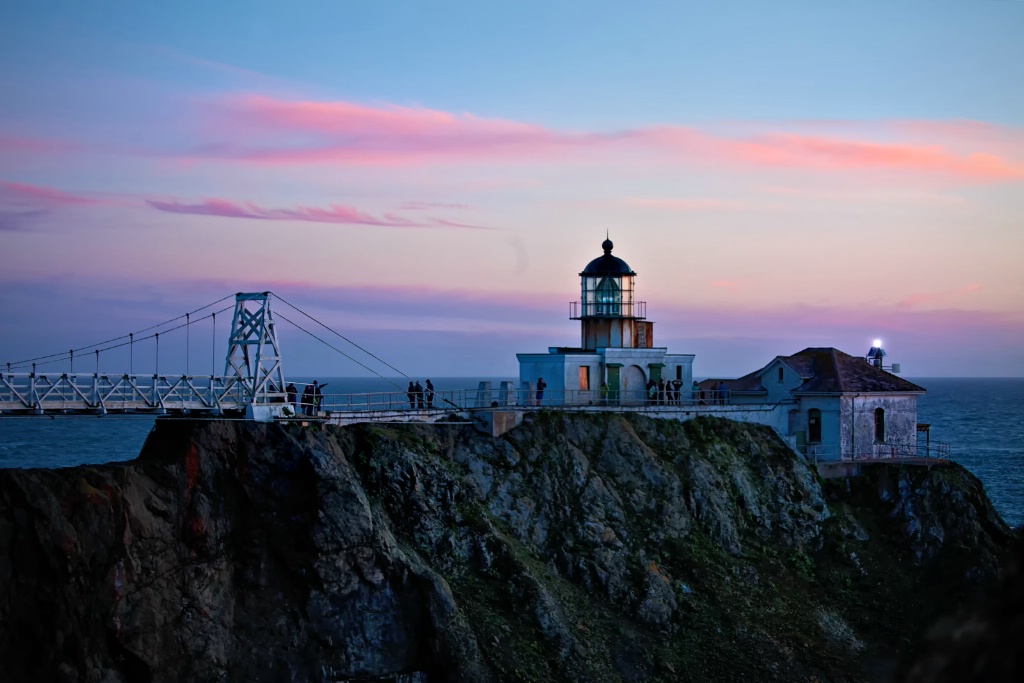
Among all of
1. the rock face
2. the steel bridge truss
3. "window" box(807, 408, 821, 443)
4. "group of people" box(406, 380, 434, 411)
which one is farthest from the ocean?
the steel bridge truss

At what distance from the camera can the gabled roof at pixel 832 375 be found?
197 feet

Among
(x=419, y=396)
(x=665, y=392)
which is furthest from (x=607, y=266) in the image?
(x=419, y=396)

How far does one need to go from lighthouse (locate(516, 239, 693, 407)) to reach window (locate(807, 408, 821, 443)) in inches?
267

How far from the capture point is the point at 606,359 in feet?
196

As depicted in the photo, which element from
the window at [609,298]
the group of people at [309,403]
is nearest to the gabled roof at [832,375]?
the window at [609,298]

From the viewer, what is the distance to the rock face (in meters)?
34.3

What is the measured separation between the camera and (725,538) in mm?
50219

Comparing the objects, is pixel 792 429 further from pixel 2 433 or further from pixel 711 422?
pixel 2 433

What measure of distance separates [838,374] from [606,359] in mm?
12638

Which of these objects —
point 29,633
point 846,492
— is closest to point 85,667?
point 29,633

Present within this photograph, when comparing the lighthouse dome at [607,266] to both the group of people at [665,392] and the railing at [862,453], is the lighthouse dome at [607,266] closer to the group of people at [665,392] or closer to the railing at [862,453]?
the group of people at [665,392]

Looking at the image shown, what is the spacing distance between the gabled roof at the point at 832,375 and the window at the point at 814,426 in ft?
4.14

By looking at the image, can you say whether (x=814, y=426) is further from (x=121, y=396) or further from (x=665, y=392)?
(x=121, y=396)

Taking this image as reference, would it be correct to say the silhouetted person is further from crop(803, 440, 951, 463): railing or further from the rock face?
crop(803, 440, 951, 463): railing
